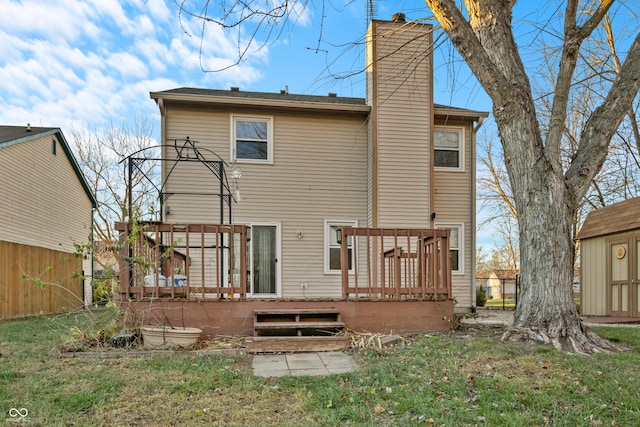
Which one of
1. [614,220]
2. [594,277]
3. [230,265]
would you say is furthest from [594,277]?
[230,265]

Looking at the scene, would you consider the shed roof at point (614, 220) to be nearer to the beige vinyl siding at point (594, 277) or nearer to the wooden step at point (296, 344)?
the beige vinyl siding at point (594, 277)

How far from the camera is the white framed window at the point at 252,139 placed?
9.14 m

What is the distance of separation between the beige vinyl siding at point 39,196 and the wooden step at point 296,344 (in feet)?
18.5

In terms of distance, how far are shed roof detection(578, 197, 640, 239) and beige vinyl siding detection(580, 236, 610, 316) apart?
0.20 metres

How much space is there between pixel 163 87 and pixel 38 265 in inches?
213

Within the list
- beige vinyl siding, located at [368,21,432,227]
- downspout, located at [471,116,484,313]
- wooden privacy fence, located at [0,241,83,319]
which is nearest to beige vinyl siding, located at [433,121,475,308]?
downspout, located at [471,116,484,313]

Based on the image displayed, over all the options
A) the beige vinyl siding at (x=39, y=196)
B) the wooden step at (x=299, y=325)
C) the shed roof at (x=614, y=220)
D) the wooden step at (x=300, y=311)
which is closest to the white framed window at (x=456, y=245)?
the shed roof at (x=614, y=220)

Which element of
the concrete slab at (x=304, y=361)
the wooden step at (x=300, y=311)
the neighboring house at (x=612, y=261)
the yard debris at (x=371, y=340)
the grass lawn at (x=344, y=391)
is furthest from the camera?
the neighboring house at (x=612, y=261)

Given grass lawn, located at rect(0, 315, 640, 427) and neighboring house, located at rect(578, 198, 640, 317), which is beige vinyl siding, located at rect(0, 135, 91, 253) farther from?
neighboring house, located at rect(578, 198, 640, 317)

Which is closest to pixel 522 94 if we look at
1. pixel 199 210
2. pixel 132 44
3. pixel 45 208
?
pixel 132 44

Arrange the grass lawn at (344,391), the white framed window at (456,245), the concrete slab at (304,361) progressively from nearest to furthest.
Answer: the grass lawn at (344,391)
the concrete slab at (304,361)
the white framed window at (456,245)

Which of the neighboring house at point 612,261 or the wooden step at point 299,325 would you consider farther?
the neighboring house at point 612,261

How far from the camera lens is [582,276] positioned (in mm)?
10305

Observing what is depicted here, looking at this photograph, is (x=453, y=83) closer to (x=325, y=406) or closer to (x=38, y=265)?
(x=325, y=406)
